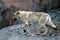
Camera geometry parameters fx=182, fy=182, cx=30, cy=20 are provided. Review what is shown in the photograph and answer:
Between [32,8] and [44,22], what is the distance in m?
2.39

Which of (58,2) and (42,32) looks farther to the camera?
(58,2)

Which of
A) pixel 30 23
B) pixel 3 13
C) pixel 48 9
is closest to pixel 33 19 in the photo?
pixel 30 23

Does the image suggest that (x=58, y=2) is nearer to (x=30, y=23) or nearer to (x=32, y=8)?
(x=32, y=8)

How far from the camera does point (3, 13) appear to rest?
4.88 meters

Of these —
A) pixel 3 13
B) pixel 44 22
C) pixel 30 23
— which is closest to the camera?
pixel 44 22

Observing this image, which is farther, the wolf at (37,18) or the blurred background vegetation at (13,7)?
the blurred background vegetation at (13,7)

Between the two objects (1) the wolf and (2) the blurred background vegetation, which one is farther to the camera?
(2) the blurred background vegetation

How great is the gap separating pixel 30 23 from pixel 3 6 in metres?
2.09

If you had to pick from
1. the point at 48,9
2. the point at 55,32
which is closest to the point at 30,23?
the point at 55,32

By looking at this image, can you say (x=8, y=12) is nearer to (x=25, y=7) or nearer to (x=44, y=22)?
(x=25, y=7)

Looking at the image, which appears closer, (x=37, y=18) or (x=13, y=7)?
(x=37, y=18)

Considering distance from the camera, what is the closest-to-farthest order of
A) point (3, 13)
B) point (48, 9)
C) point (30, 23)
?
point (30, 23), point (3, 13), point (48, 9)

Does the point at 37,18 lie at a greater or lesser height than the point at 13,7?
greater

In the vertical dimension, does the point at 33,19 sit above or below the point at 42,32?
above
